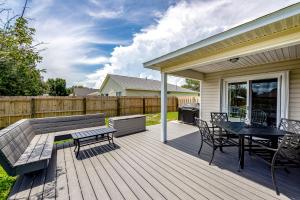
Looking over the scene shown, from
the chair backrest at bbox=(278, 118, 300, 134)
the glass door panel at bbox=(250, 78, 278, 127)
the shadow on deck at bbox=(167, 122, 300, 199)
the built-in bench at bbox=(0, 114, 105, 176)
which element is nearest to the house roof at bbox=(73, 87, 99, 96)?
the built-in bench at bbox=(0, 114, 105, 176)

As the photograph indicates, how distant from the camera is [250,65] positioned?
208 inches

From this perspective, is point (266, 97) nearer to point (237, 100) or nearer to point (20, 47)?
point (237, 100)

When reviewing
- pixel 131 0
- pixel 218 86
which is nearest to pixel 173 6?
pixel 131 0

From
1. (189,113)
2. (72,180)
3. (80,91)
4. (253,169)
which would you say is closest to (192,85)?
(80,91)

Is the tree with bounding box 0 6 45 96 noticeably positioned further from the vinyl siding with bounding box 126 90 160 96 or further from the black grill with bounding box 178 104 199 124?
the vinyl siding with bounding box 126 90 160 96

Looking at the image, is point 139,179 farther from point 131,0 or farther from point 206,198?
point 131,0

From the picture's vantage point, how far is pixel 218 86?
21.1ft

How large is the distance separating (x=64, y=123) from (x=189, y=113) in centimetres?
585

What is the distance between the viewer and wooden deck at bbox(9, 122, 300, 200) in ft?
7.32

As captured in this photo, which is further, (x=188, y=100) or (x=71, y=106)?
(x=188, y=100)

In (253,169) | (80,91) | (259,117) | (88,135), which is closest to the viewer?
(253,169)

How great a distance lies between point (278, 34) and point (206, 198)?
2.81m

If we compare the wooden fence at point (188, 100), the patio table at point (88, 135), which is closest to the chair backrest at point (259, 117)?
the patio table at point (88, 135)

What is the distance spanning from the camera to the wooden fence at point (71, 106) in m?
7.59
